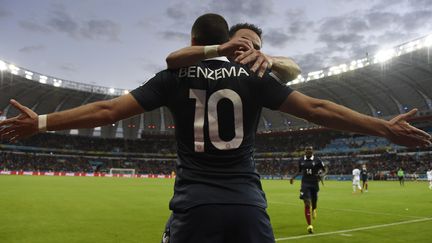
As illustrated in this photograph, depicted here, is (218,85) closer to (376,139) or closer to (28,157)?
(376,139)

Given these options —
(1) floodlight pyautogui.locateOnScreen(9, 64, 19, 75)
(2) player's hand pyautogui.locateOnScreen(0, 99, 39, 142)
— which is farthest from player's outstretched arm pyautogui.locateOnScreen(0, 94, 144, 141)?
(1) floodlight pyautogui.locateOnScreen(9, 64, 19, 75)

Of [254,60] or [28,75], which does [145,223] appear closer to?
[254,60]

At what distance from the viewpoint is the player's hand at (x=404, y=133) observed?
2.67 m

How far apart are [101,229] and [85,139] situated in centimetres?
8127

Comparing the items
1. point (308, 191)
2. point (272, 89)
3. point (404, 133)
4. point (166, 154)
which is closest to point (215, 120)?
point (272, 89)

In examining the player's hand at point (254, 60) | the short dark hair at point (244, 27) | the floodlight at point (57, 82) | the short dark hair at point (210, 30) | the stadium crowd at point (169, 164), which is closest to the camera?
the player's hand at point (254, 60)

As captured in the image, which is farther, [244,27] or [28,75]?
[28,75]

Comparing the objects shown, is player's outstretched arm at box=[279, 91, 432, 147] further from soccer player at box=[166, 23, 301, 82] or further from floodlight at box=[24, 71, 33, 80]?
floodlight at box=[24, 71, 33, 80]

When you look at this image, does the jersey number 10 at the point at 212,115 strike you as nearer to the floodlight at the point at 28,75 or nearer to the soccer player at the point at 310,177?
the soccer player at the point at 310,177

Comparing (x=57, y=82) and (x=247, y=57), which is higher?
(x=57, y=82)

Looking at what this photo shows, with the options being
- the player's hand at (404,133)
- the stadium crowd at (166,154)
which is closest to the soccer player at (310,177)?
the player's hand at (404,133)

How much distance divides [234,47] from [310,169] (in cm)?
1082

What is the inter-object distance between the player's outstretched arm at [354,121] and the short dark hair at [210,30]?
658 millimetres

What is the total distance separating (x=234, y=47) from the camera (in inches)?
99.7
